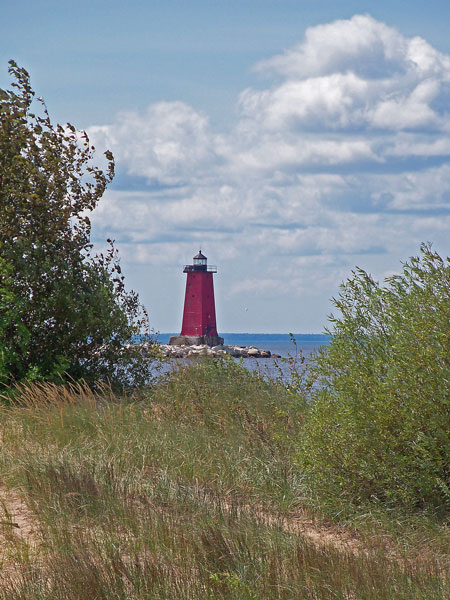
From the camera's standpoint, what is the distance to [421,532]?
627 centimetres

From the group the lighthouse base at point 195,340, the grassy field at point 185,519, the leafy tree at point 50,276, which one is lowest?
the grassy field at point 185,519

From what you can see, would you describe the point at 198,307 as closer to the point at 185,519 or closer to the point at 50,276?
the point at 50,276

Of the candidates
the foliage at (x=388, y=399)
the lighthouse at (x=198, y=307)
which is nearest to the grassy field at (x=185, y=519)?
the foliage at (x=388, y=399)

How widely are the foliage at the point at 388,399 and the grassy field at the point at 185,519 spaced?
302 millimetres

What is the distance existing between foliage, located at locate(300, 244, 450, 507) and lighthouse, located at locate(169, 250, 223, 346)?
57560 mm

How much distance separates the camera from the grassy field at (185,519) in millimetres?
4613

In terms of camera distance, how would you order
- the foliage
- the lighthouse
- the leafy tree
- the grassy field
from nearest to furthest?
1. the grassy field
2. the foliage
3. the leafy tree
4. the lighthouse

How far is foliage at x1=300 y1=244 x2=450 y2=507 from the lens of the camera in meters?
6.29

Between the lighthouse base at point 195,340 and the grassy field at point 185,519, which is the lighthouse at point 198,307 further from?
the grassy field at point 185,519

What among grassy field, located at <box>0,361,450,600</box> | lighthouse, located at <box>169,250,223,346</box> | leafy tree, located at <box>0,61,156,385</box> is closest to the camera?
grassy field, located at <box>0,361,450,600</box>

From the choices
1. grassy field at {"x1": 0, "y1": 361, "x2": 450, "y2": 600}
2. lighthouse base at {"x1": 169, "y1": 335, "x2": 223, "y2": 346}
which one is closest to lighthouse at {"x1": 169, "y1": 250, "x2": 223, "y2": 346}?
lighthouse base at {"x1": 169, "y1": 335, "x2": 223, "y2": 346}

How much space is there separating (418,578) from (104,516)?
8.62 ft

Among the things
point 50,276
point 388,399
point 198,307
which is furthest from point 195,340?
point 388,399

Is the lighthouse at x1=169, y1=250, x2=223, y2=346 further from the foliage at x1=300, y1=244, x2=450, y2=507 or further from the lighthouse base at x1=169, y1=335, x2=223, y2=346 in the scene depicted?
the foliage at x1=300, y1=244, x2=450, y2=507
